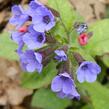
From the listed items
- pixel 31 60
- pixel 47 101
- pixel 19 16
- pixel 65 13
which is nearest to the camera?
pixel 31 60

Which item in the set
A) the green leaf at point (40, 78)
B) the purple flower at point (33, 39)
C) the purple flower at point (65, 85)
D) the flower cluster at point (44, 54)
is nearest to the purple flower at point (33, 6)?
the flower cluster at point (44, 54)

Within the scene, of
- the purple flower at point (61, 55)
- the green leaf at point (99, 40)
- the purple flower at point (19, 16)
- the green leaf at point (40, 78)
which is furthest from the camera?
the green leaf at point (40, 78)

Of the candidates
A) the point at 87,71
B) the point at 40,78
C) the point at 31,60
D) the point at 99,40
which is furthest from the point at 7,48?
the point at 87,71

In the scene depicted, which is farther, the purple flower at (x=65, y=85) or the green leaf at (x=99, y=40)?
the green leaf at (x=99, y=40)

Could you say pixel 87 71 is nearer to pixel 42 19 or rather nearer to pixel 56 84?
pixel 56 84

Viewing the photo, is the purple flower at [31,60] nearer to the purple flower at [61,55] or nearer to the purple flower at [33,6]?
the purple flower at [61,55]

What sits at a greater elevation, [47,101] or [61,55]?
[61,55]
